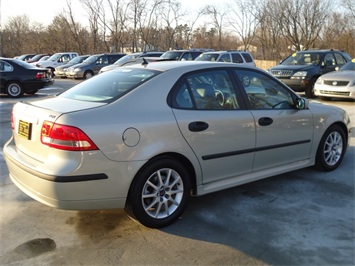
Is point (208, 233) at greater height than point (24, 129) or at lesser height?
lesser

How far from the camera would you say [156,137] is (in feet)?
11.1

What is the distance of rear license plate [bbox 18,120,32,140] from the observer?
3.42 m

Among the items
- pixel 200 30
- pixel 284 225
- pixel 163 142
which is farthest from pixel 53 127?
pixel 200 30

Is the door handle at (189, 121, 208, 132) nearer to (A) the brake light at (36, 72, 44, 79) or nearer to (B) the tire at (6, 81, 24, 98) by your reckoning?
(A) the brake light at (36, 72, 44, 79)

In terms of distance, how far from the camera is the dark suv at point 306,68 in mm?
13055

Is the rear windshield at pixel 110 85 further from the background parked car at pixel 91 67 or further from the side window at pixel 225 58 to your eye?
the background parked car at pixel 91 67

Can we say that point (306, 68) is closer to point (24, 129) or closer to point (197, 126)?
point (197, 126)

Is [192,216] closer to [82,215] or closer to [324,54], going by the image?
[82,215]

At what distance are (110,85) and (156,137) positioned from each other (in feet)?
2.95

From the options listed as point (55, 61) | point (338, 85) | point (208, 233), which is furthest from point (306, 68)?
point (55, 61)

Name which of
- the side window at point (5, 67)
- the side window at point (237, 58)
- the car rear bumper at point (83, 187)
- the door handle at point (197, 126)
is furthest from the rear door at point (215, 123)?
the side window at point (237, 58)

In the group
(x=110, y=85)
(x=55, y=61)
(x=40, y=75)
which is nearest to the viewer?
(x=110, y=85)

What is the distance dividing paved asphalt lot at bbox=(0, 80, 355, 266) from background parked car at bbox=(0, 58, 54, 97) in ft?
33.9

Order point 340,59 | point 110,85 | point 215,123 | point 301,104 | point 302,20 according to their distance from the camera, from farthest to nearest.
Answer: point 302,20 < point 340,59 < point 301,104 < point 110,85 < point 215,123
